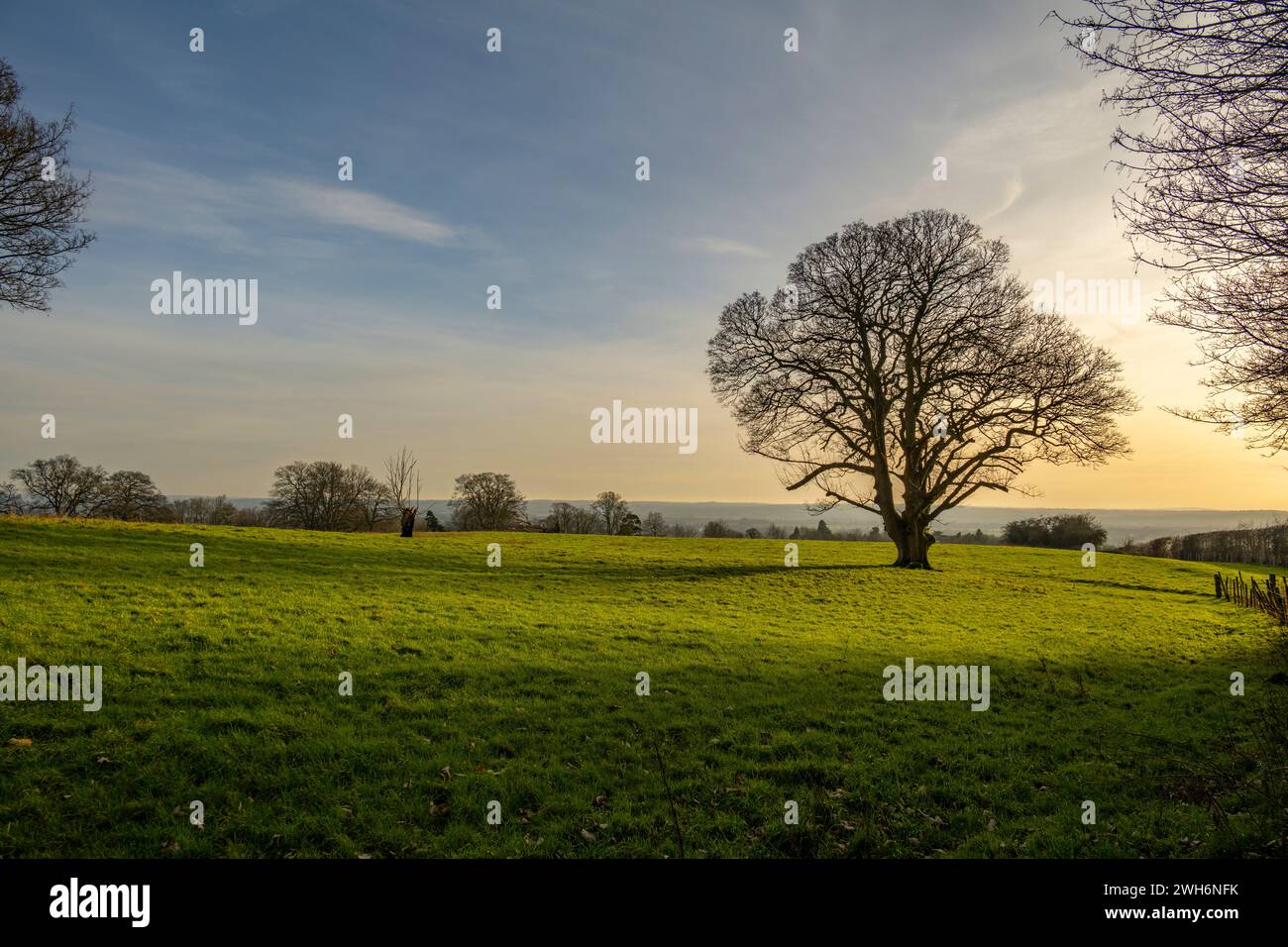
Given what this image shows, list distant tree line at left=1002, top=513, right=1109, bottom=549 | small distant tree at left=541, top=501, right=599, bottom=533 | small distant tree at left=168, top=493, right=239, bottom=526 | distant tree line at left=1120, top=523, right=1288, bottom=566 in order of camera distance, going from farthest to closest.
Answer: small distant tree at left=541, top=501, right=599, bottom=533, small distant tree at left=168, top=493, right=239, bottom=526, distant tree line at left=1002, top=513, right=1109, bottom=549, distant tree line at left=1120, top=523, right=1288, bottom=566

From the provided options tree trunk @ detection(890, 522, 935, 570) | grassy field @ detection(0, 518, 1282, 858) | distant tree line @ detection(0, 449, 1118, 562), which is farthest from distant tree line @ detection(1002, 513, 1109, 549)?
grassy field @ detection(0, 518, 1282, 858)

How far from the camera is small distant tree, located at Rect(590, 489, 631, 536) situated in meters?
78.4

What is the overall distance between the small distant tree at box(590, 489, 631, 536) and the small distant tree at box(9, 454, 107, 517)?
48.5 meters

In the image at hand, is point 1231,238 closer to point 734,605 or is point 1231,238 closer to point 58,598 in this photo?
point 734,605

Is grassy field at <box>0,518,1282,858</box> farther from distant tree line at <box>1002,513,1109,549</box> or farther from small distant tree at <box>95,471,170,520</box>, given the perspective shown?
distant tree line at <box>1002,513,1109,549</box>

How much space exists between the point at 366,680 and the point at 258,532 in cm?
2391

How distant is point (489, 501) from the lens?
229ft

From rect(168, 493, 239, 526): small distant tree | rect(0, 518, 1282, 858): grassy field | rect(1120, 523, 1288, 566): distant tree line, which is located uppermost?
rect(168, 493, 239, 526): small distant tree

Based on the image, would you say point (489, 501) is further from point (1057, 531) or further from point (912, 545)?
point (1057, 531)

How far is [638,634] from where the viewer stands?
1611cm

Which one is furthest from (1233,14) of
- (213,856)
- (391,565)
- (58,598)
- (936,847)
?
(391,565)

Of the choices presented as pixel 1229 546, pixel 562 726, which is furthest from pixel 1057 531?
pixel 562 726

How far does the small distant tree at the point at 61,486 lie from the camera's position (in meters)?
56.2

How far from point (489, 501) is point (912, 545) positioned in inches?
1861
